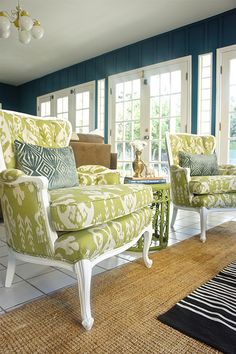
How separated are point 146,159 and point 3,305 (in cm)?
375

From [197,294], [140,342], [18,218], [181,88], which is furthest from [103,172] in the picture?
[181,88]

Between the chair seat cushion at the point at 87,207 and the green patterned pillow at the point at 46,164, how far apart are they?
0.95 feet

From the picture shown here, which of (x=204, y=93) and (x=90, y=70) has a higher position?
(x=90, y=70)

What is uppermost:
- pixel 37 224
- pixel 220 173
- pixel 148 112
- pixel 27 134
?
pixel 148 112

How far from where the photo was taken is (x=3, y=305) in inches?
51.7

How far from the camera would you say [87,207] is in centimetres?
119

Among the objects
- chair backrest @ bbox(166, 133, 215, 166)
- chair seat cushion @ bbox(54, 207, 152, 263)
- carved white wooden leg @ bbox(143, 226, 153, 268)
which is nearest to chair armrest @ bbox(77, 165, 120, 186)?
carved white wooden leg @ bbox(143, 226, 153, 268)

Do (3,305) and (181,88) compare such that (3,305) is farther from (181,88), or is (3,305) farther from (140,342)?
(181,88)

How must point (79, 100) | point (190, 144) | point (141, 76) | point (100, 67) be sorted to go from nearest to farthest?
1. point (190, 144)
2. point (141, 76)
3. point (100, 67)
4. point (79, 100)

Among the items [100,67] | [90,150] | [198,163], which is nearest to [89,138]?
[90,150]

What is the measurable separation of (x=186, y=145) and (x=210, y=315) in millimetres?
1927

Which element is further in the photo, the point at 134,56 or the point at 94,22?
the point at 134,56

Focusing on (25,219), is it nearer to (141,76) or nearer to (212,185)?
(212,185)

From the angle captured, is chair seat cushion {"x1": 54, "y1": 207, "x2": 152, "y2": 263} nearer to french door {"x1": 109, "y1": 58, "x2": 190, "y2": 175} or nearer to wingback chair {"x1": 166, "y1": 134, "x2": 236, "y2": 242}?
wingback chair {"x1": 166, "y1": 134, "x2": 236, "y2": 242}
